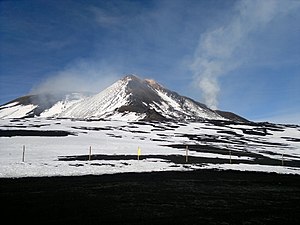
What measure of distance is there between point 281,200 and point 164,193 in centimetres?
546

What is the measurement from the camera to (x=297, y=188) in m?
17.7

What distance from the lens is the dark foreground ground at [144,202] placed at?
992 centimetres

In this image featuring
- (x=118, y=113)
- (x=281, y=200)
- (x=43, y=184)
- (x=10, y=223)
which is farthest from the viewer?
(x=118, y=113)

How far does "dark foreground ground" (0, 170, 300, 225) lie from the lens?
992cm

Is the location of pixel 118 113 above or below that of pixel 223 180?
above

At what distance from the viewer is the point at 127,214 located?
10484 mm

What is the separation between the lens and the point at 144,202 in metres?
12.6

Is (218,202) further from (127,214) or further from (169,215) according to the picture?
(127,214)

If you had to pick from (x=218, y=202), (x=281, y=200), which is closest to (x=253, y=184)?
(x=281, y=200)

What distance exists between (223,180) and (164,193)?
23.2 feet

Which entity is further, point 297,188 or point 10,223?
point 297,188

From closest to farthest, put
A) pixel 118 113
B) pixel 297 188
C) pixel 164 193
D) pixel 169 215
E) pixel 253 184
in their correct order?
pixel 169 215, pixel 164 193, pixel 297 188, pixel 253 184, pixel 118 113

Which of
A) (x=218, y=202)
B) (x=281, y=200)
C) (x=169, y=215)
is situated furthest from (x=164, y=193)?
(x=281, y=200)

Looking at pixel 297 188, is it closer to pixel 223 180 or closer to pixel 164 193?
pixel 223 180
